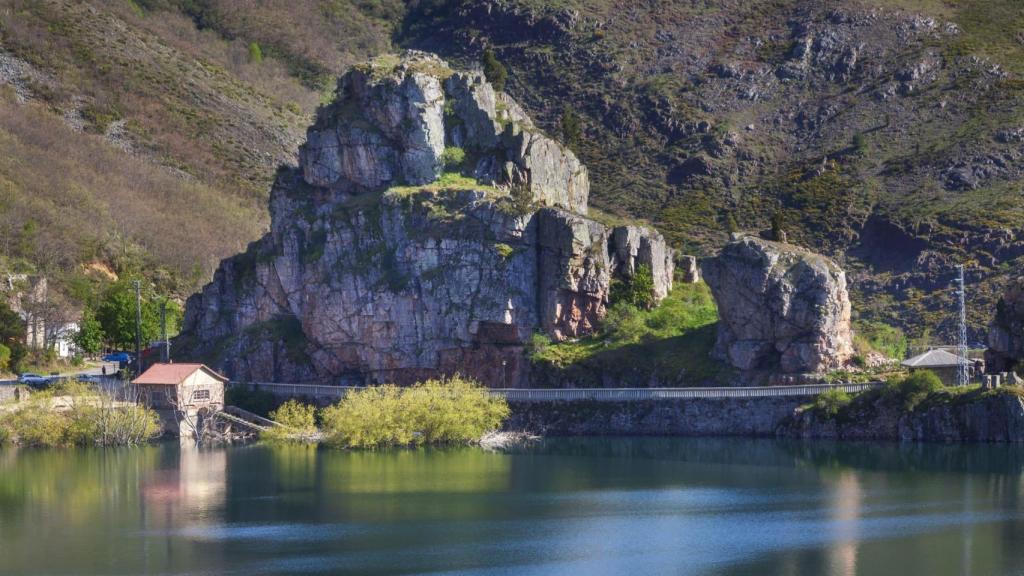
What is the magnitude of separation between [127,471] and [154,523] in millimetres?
17574

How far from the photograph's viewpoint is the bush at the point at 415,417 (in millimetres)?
106062

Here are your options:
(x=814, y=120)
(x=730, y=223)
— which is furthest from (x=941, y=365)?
(x=814, y=120)

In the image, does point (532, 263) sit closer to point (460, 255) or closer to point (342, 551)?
point (460, 255)

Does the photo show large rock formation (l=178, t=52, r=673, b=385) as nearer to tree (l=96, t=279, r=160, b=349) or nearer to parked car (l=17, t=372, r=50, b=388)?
parked car (l=17, t=372, r=50, b=388)

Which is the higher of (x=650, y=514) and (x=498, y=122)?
(x=498, y=122)

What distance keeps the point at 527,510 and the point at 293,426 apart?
1311 inches

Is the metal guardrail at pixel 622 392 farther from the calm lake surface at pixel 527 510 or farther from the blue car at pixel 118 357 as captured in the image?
the blue car at pixel 118 357

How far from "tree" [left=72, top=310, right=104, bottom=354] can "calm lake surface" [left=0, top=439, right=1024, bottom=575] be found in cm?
3972

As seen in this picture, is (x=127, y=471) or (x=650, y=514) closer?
(x=650, y=514)

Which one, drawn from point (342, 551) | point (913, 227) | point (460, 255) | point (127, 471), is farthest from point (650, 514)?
point (913, 227)

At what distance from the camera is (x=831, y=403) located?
10462 cm

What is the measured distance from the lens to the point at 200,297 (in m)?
131

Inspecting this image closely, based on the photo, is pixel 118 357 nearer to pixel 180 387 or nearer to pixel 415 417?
pixel 180 387

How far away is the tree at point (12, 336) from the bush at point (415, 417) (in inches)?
1481
